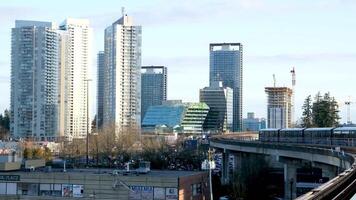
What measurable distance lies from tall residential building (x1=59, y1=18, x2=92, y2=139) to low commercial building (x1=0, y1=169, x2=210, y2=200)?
11911 cm

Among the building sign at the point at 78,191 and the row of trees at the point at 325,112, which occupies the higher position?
the row of trees at the point at 325,112

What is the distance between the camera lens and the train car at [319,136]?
2790 inches

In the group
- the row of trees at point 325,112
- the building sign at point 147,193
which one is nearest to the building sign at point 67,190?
the building sign at point 147,193

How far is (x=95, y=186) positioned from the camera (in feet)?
154

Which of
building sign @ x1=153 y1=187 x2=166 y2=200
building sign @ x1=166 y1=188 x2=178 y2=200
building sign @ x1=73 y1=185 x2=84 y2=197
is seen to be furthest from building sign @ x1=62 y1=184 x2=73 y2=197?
building sign @ x1=166 y1=188 x2=178 y2=200

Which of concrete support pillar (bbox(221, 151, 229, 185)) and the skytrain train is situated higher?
the skytrain train

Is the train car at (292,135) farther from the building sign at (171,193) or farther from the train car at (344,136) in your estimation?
the building sign at (171,193)

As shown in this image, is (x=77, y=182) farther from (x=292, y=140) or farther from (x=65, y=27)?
(x=65, y=27)

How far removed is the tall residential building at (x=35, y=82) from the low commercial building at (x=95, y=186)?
399 ft

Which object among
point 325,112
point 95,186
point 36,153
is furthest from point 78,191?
point 325,112

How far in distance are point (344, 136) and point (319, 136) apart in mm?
9777

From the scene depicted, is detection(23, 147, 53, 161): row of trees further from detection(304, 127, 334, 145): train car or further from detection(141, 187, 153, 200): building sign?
detection(141, 187, 153, 200): building sign

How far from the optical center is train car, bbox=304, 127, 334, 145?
70875 mm

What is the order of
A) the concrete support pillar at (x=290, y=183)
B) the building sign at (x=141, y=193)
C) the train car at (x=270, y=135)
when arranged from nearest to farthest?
the building sign at (x=141, y=193) < the concrete support pillar at (x=290, y=183) < the train car at (x=270, y=135)
